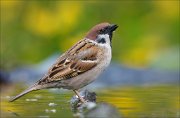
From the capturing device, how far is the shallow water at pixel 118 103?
21.3ft

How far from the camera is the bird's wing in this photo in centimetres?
762

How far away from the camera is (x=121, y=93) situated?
881 cm

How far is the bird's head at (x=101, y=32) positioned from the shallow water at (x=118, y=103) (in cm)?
64

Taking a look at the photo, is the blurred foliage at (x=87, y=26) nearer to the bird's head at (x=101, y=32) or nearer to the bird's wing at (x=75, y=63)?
the bird's head at (x=101, y=32)

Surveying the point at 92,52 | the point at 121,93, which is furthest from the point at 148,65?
the point at 92,52

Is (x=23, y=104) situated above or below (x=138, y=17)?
below

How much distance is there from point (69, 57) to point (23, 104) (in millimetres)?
748

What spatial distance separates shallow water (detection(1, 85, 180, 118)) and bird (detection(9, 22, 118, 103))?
20 cm

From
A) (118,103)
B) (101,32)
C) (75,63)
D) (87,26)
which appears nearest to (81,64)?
(75,63)

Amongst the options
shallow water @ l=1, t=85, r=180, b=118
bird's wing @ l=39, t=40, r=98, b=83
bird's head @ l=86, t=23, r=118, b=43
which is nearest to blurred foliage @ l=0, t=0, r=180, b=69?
shallow water @ l=1, t=85, r=180, b=118

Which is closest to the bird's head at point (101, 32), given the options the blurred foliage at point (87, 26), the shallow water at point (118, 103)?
the shallow water at point (118, 103)

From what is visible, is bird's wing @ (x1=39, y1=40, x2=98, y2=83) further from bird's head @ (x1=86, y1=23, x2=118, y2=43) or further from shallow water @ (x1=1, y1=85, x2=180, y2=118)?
shallow water @ (x1=1, y1=85, x2=180, y2=118)

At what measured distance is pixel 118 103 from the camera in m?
7.53

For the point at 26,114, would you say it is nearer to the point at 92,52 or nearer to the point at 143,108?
the point at 143,108
